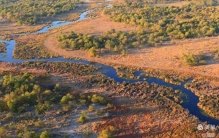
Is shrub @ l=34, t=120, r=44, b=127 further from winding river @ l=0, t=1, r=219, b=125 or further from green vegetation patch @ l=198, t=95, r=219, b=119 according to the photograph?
green vegetation patch @ l=198, t=95, r=219, b=119

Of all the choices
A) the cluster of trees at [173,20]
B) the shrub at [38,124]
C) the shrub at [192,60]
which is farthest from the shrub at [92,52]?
the shrub at [38,124]

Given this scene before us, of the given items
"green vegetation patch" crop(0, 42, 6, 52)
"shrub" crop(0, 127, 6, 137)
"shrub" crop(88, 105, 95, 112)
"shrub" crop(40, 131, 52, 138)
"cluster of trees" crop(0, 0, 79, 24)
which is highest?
"cluster of trees" crop(0, 0, 79, 24)

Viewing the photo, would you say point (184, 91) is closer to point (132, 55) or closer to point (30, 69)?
point (132, 55)

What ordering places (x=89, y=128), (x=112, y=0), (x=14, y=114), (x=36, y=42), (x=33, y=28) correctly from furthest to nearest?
(x=112, y=0)
(x=33, y=28)
(x=36, y=42)
(x=14, y=114)
(x=89, y=128)

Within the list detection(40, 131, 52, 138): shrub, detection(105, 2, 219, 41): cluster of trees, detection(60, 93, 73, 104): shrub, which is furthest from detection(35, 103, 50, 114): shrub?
detection(105, 2, 219, 41): cluster of trees

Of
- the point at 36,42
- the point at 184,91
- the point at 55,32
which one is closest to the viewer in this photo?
the point at 184,91

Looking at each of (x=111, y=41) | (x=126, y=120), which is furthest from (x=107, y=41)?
(x=126, y=120)

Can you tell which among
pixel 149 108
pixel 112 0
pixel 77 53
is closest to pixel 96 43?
pixel 77 53
